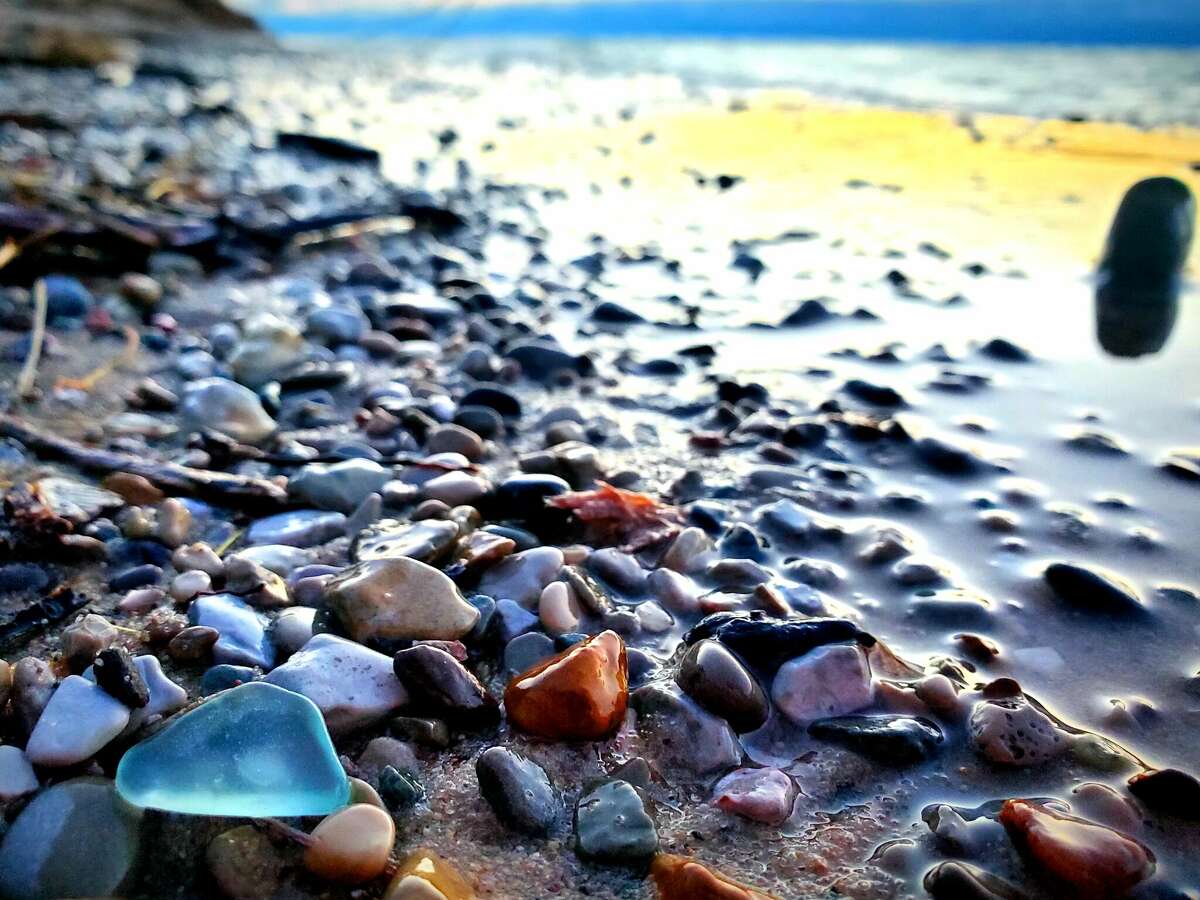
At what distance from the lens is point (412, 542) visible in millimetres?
1422

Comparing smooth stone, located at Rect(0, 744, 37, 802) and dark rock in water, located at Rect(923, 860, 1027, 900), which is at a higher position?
smooth stone, located at Rect(0, 744, 37, 802)

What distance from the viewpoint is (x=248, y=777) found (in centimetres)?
92

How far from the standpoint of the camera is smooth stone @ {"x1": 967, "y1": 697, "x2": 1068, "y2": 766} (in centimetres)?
108

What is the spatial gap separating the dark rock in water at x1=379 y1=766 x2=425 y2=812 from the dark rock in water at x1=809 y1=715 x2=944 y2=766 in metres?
0.51

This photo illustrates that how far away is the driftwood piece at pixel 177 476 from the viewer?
1627 millimetres

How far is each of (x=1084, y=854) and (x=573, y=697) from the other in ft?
1.91

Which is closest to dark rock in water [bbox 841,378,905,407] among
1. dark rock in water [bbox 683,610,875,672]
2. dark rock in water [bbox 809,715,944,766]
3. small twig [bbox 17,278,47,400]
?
dark rock in water [bbox 683,610,875,672]

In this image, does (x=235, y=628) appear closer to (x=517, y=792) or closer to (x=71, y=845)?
(x=71, y=845)

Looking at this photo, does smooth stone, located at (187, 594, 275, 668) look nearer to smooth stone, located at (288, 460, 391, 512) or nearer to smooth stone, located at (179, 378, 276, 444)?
smooth stone, located at (288, 460, 391, 512)

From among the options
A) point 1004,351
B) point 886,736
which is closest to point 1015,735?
point 886,736

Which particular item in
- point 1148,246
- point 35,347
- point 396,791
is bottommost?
point 396,791

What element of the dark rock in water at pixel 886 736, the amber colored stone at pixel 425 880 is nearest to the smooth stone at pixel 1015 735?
the dark rock in water at pixel 886 736

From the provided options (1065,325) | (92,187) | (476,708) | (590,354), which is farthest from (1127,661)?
(92,187)

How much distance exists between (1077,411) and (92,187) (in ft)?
13.0
